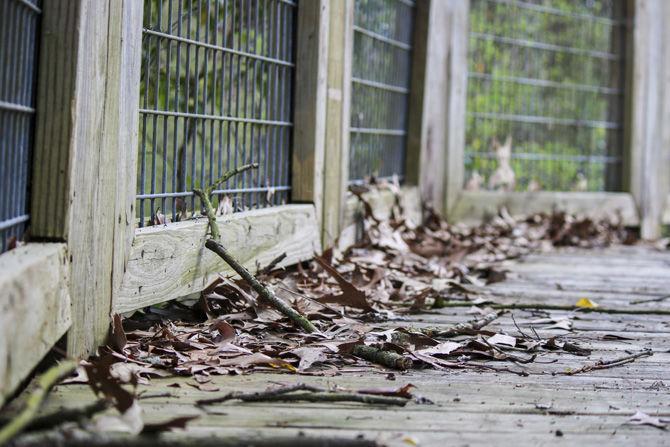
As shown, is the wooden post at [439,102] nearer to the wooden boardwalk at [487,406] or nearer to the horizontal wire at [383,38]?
the horizontal wire at [383,38]

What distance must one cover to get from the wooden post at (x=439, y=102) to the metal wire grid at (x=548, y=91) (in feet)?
0.65

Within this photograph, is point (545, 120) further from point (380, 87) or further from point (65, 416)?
point (65, 416)

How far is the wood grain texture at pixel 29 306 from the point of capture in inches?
80.7

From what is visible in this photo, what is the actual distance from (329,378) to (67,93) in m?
0.98

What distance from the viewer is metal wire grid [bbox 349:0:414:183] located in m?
5.71

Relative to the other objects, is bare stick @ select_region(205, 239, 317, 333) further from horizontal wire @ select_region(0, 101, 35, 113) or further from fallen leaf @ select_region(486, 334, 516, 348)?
horizontal wire @ select_region(0, 101, 35, 113)

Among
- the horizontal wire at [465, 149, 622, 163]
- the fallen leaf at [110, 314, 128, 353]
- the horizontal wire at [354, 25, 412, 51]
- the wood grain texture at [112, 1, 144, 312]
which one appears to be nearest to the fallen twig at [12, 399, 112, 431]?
the fallen leaf at [110, 314, 128, 353]

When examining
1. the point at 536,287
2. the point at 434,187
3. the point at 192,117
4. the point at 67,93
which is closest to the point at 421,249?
the point at 536,287

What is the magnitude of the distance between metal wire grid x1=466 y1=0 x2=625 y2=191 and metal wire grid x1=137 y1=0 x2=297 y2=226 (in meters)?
2.98

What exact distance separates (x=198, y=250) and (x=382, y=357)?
36.6 inches

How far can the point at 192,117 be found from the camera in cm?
369

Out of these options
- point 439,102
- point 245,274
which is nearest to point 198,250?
point 245,274

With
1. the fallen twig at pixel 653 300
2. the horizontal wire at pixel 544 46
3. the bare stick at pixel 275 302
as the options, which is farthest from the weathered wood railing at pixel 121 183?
the fallen twig at pixel 653 300

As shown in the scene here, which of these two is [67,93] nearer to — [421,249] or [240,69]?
[240,69]
